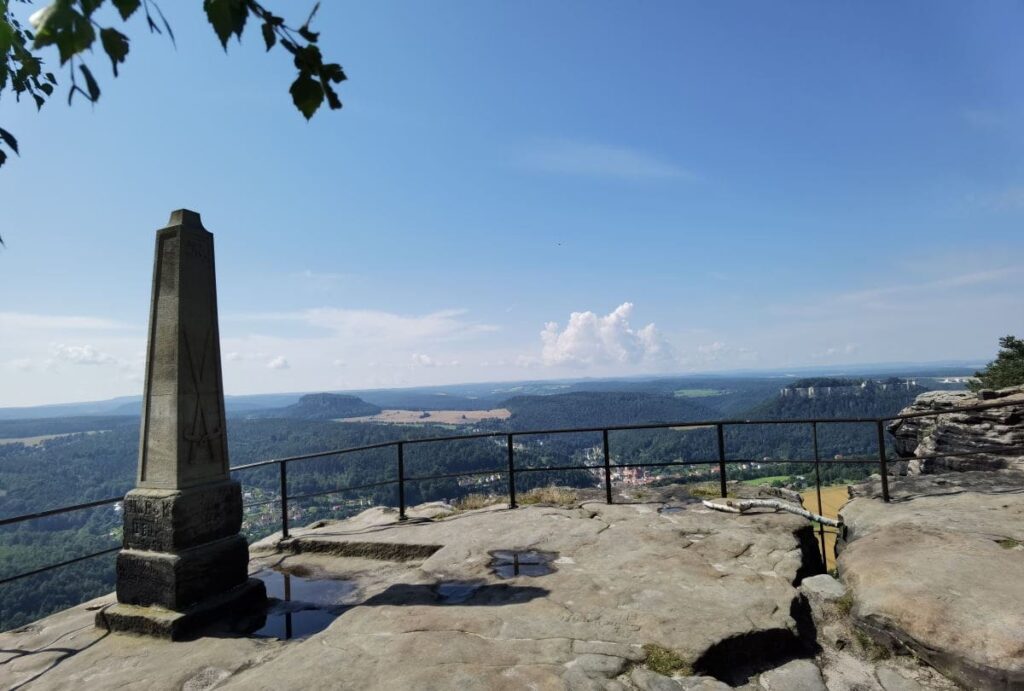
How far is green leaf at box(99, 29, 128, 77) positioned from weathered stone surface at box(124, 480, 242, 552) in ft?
13.6

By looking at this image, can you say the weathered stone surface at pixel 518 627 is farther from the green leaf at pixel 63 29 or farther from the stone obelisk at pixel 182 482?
the green leaf at pixel 63 29

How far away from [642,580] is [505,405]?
137193mm

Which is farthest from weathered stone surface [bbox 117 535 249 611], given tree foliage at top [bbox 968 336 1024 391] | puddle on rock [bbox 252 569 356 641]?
tree foliage at top [bbox 968 336 1024 391]

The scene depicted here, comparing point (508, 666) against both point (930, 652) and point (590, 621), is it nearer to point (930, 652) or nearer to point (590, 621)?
point (590, 621)

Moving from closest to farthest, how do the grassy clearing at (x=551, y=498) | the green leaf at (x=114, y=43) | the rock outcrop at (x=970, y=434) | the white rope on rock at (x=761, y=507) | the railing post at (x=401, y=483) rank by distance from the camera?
the green leaf at (x=114, y=43) < the white rope on rock at (x=761, y=507) < the railing post at (x=401, y=483) < the grassy clearing at (x=551, y=498) < the rock outcrop at (x=970, y=434)

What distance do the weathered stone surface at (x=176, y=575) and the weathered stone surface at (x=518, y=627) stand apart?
311 millimetres

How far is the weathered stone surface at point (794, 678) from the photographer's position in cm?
322

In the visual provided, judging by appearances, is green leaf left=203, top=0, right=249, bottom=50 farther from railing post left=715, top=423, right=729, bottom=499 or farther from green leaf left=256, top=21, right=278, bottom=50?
railing post left=715, top=423, right=729, bottom=499

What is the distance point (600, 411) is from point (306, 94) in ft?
364

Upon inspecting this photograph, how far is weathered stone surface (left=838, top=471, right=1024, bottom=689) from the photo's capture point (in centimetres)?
316

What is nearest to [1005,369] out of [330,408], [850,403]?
[850,403]

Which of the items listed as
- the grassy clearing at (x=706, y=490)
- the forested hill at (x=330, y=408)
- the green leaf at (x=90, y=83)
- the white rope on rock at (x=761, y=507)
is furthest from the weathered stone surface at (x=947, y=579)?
the forested hill at (x=330, y=408)

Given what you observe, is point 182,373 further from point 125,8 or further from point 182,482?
point 125,8

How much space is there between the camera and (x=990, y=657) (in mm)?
3066
